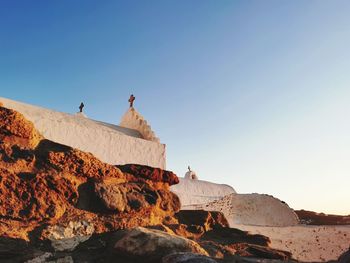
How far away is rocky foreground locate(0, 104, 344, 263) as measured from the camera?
2.22 m

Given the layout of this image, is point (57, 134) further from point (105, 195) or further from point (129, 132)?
point (105, 195)

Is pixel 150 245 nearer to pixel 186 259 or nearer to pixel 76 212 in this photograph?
pixel 186 259

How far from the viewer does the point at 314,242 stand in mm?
12125

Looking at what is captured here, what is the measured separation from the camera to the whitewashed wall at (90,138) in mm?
13406

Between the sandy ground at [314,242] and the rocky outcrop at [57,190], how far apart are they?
316 inches

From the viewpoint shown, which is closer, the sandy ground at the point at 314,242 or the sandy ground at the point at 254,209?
the sandy ground at the point at 314,242

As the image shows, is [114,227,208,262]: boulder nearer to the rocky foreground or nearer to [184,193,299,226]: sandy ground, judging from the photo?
the rocky foreground

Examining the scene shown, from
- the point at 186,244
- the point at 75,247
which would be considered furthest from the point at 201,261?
the point at 75,247

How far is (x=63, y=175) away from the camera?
2586mm

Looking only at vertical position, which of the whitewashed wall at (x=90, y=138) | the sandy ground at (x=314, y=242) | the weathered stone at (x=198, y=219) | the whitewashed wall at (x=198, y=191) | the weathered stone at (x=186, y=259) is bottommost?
the sandy ground at (x=314, y=242)

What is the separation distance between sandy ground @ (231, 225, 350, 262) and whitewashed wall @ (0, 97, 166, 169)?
6407mm

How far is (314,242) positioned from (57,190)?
1187 centimetres

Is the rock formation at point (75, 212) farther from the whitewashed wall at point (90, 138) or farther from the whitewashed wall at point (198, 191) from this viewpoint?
the whitewashed wall at point (198, 191)

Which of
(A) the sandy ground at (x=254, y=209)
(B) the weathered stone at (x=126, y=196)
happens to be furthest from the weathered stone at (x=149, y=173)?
(A) the sandy ground at (x=254, y=209)
